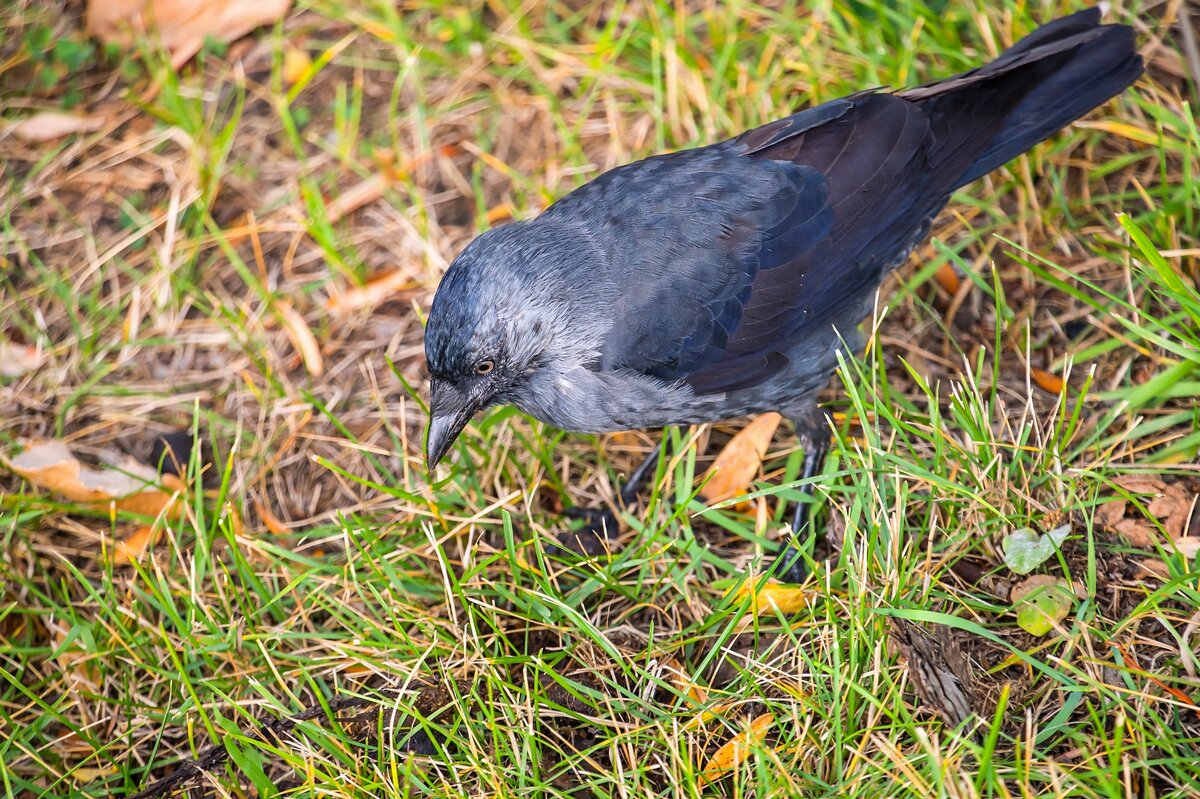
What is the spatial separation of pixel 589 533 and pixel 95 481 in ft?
6.95

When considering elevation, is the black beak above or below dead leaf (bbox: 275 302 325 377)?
above

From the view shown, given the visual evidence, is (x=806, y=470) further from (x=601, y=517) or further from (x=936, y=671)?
(x=936, y=671)

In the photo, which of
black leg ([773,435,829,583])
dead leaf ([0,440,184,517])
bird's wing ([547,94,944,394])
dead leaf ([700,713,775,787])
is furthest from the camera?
dead leaf ([0,440,184,517])

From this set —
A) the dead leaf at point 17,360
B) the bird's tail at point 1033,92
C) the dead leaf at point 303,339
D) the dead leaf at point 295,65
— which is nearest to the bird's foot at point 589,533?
the dead leaf at point 303,339

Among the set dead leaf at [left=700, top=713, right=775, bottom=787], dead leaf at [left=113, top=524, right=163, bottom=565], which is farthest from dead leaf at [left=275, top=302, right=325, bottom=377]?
dead leaf at [left=700, top=713, right=775, bottom=787]

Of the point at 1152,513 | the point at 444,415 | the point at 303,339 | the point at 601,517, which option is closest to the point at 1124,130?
the point at 1152,513

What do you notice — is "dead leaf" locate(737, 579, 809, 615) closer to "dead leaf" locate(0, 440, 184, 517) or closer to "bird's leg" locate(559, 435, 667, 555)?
"bird's leg" locate(559, 435, 667, 555)

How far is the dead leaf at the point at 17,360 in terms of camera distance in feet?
15.6

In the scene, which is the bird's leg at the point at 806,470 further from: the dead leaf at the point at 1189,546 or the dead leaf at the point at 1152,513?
the dead leaf at the point at 1189,546

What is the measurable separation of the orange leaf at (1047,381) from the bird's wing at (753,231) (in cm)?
85

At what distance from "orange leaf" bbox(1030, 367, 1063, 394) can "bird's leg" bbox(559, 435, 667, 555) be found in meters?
1.60

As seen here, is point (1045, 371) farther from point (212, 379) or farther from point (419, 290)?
point (212, 379)

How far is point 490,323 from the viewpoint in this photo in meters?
3.68

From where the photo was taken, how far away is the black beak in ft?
12.3
